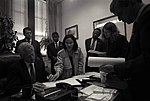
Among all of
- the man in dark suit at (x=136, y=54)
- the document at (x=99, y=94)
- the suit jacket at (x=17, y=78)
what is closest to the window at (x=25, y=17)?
the suit jacket at (x=17, y=78)

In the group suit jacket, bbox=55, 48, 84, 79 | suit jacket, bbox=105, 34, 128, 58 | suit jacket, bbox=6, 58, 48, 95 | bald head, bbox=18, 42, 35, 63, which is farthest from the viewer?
suit jacket, bbox=55, 48, 84, 79

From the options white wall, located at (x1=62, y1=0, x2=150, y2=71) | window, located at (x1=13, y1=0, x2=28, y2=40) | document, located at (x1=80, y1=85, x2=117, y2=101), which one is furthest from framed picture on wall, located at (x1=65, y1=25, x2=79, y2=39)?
document, located at (x1=80, y1=85, x2=117, y2=101)

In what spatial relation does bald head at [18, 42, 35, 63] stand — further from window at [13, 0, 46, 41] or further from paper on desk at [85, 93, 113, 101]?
window at [13, 0, 46, 41]

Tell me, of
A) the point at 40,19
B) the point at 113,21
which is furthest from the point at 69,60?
the point at 40,19

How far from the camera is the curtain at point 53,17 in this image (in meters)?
5.29

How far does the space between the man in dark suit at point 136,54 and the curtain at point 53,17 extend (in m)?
4.55

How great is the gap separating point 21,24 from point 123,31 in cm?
325

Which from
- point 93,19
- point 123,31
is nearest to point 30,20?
point 93,19

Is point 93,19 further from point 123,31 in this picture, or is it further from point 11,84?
point 11,84

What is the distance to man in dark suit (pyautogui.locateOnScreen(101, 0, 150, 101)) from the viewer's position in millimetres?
653

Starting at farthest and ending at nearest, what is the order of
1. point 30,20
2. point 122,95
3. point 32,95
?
point 30,20
point 32,95
point 122,95

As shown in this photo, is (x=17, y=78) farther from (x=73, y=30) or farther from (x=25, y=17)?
(x=73, y=30)

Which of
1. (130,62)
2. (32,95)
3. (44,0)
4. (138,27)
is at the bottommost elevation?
(32,95)

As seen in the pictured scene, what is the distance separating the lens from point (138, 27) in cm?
70
